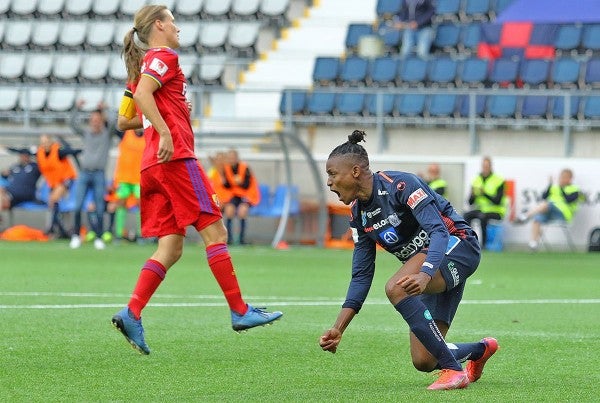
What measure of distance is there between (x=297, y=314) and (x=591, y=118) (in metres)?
13.1

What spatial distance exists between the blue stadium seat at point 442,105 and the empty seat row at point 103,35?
16.4 ft

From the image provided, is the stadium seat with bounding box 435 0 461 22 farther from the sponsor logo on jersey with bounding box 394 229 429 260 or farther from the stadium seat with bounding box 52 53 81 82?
the sponsor logo on jersey with bounding box 394 229 429 260

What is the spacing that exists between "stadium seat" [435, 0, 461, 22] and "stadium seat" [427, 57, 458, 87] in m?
1.59

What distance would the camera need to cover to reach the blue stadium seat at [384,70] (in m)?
24.5

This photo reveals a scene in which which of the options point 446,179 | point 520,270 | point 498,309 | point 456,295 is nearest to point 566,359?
point 456,295

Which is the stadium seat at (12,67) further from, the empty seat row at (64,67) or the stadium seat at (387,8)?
the stadium seat at (387,8)

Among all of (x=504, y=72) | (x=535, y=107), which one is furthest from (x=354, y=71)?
(x=535, y=107)

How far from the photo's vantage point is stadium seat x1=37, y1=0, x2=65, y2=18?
97.0 ft

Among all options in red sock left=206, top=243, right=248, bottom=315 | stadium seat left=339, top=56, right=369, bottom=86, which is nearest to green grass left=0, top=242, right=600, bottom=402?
red sock left=206, top=243, right=248, bottom=315

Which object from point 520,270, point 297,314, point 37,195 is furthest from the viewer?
point 37,195

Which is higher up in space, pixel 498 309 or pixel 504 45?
pixel 504 45

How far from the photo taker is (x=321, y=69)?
82.9ft

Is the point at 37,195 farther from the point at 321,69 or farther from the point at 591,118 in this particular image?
the point at 591,118

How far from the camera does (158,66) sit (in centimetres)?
783
